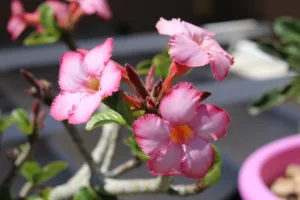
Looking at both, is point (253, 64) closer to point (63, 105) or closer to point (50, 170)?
point (50, 170)

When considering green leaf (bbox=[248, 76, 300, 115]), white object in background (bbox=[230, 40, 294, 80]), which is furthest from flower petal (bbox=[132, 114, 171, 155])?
white object in background (bbox=[230, 40, 294, 80])

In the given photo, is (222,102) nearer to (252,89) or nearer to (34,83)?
(252,89)

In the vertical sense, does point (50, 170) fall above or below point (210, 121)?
below

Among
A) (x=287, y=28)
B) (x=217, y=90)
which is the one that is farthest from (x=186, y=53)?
(x=217, y=90)

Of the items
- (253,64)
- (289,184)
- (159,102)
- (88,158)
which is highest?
(159,102)

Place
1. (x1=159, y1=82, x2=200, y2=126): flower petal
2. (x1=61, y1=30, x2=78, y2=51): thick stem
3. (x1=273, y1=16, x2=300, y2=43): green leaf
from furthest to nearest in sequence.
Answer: (x1=273, y1=16, x2=300, y2=43): green leaf < (x1=61, y1=30, x2=78, y2=51): thick stem < (x1=159, y1=82, x2=200, y2=126): flower petal

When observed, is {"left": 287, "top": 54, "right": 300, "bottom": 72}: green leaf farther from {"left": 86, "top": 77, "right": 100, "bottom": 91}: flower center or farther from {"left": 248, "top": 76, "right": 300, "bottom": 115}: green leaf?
{"left": 86, "top": 77, "right": 100, "bottom": 91}: flower center

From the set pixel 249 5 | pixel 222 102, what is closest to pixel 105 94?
pixel 222 102
